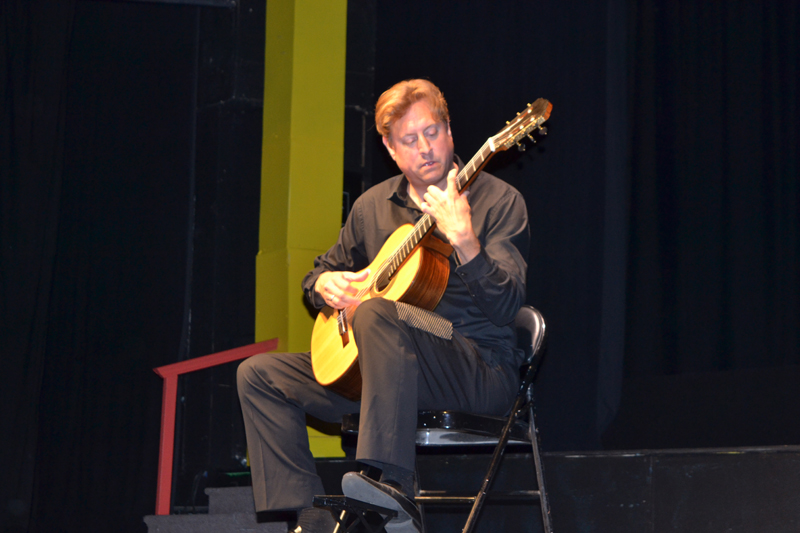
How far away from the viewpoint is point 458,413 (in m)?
1.92

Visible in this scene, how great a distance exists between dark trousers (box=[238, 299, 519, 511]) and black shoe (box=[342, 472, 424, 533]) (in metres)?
0.06

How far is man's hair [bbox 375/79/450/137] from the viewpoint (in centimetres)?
230

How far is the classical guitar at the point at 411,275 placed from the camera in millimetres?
2037

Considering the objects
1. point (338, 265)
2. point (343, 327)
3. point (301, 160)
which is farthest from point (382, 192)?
point (301, 160)

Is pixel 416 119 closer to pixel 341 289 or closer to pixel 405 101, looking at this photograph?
pixel 405 101

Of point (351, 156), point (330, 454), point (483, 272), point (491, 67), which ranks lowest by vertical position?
point (330, 454)

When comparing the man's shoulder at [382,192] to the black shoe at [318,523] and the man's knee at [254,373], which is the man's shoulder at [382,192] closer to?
the man's knee at [254,373]

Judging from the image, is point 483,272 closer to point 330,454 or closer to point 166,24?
point 330,454

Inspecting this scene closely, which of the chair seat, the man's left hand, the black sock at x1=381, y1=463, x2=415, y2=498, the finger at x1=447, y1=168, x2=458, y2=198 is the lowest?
the black sock at x1=381, y1=463, x2=415, y2=498

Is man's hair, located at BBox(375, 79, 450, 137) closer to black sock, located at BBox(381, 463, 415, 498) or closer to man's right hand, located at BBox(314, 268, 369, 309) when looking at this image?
man's right hand, located at BBox(314, 268, 369, 309)

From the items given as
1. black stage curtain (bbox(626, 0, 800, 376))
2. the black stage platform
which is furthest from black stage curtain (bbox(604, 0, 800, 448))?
the black stage platform

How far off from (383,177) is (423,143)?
196 centimetres

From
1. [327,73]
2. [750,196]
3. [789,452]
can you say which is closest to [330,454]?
[327,73]

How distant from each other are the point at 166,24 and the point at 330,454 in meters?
2.49
